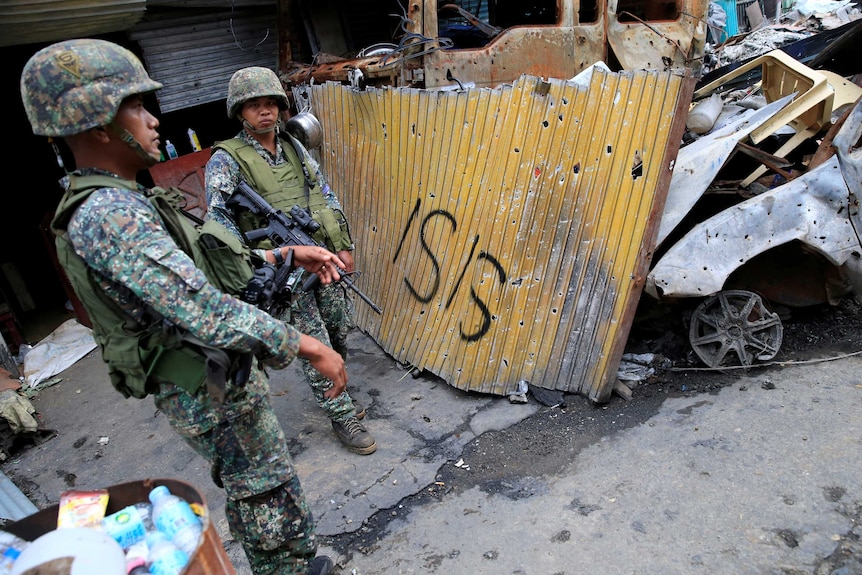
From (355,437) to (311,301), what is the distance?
0.81 meters

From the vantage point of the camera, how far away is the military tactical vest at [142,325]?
1.62 meters

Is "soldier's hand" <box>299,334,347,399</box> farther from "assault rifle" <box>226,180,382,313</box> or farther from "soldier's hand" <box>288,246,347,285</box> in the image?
"assault rifle" <box>226,180,382,313</box>

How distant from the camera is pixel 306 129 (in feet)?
15.4

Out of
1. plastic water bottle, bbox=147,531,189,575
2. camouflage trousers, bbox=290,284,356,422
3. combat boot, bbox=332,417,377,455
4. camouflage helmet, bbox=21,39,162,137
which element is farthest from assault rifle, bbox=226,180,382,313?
plastic water bottle, bbox=147,531,189,575

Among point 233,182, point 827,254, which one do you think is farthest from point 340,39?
point 827,254

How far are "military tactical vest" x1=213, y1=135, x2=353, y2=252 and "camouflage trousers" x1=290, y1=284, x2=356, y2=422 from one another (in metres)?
0.29

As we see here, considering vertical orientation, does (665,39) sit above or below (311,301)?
above

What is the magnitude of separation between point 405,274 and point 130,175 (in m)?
A: 2.54

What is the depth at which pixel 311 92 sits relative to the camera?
489cm

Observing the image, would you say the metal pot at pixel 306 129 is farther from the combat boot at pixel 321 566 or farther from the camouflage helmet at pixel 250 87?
the combat boot at pixel 321 566

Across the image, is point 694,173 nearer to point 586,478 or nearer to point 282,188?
point 586,478

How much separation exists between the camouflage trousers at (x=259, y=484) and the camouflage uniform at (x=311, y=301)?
1.06 meters

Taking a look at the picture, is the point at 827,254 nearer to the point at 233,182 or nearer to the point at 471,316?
the point at 471,316

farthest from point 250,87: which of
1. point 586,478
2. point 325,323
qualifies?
point 586,478
